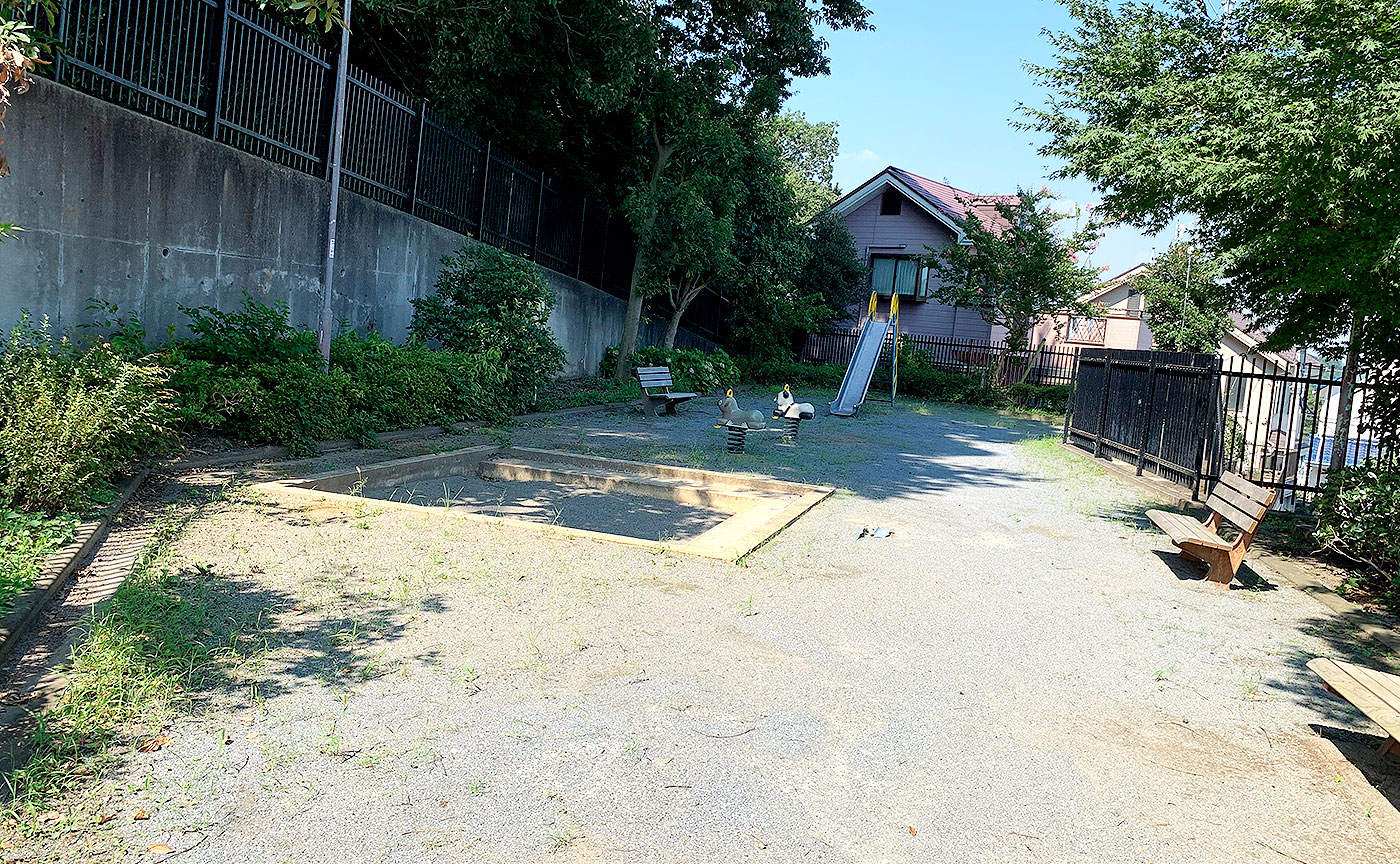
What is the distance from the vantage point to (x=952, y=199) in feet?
126

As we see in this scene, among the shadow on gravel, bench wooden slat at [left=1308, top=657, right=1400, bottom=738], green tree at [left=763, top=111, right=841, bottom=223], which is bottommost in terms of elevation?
the shadow on gravel

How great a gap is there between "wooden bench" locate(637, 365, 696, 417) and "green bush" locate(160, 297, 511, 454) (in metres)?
4.38

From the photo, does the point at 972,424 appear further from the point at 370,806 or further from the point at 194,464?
the point at 370,806

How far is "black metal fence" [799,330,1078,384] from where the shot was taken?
94.1 feet

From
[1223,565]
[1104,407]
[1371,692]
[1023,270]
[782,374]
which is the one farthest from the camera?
[782,374]

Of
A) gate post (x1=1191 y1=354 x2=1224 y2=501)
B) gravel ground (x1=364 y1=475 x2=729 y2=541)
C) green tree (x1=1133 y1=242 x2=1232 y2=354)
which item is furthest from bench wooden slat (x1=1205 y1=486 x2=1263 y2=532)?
green tree (x1=1133 y1=242 x2=1232 y2=354)

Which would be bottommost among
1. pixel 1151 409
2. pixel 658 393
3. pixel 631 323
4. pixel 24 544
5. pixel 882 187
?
pixel 24 544

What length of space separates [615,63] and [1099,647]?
12182 mm

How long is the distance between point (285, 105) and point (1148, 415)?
1091 cm

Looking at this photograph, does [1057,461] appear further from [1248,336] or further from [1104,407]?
[1248,336]

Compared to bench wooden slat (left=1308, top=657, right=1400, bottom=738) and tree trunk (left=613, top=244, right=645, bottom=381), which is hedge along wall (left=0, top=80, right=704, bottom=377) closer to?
tree trunk (left=613, top=244, right=645, bottom=381)

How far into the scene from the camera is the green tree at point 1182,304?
21453 millimetres

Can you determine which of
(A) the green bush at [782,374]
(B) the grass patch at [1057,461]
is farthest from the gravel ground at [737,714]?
(A) the green bush at [782,374]

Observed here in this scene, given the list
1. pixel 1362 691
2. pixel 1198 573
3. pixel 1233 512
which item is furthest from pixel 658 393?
pixel 1362 691
